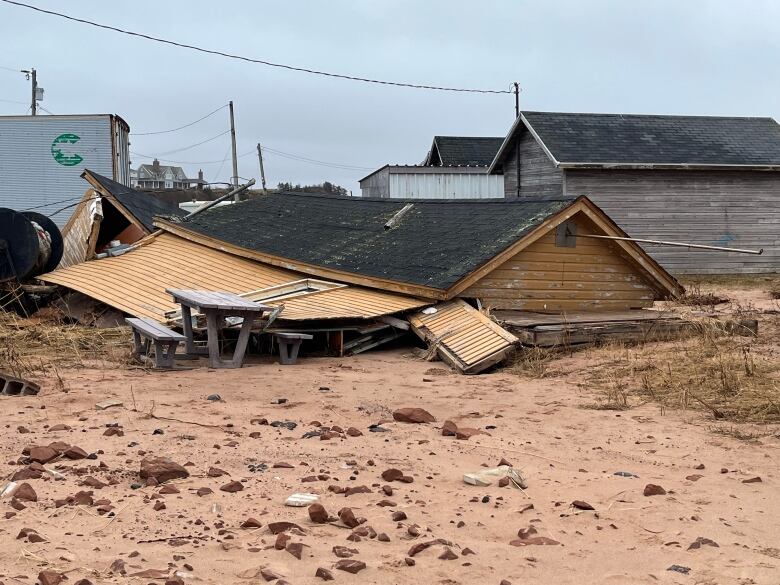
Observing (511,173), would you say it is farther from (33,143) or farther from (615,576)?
(615,576)

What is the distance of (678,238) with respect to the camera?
82.8 ft

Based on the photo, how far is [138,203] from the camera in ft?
67.1

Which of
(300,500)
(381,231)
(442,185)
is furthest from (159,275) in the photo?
(442,185)

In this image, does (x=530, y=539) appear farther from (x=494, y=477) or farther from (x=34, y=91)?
(x=34, y=91)

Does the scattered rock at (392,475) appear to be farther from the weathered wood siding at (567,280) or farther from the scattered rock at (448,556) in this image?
the weathered wood siding at (567,280)

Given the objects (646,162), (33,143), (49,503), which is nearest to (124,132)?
(33,143)

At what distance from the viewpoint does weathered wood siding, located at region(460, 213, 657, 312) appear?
1337 centimetres

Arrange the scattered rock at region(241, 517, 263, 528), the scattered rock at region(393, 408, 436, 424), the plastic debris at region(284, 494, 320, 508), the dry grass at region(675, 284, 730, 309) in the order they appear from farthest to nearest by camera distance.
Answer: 1. the dry grass at region(675, 284, 730, 309)
2. the scattered rock at region(393, 408, 436, 424)
3. the plastic debris at region(284, 494, 320, 508)
4. the scattered rock at region(241, 517, 263, 528)

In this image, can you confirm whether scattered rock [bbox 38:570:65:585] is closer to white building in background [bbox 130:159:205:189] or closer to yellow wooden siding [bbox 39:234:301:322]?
yellow wooden siding [bbox 39:234:301:322]

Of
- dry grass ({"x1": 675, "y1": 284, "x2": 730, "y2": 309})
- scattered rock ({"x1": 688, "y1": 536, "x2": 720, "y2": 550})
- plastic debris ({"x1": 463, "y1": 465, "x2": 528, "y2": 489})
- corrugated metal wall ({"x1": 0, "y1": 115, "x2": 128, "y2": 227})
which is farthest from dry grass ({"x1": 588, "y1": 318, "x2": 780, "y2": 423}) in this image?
corrugated metal wall ({"x1": 0, "y1": 115, "x2": 128, "y2": 227})

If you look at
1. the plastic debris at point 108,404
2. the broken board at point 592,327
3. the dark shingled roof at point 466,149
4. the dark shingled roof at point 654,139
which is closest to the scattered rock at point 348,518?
the plastic debris at point 108,404

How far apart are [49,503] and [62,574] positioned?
1172 millimetres

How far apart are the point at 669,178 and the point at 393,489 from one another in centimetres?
2070

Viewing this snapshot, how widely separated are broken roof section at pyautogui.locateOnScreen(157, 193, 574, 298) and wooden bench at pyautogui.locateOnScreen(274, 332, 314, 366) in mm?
2085
